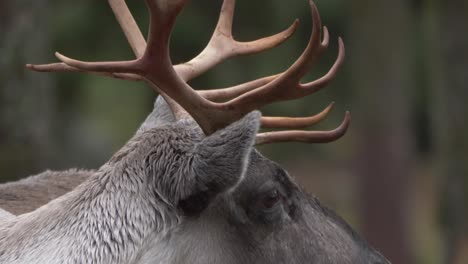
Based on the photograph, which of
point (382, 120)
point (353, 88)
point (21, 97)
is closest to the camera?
point (21, 97)

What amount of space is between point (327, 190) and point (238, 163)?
59.9 ft

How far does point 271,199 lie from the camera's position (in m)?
5.47

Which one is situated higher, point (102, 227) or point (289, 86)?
point (289, 86)

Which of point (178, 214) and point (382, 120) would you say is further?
point (382, 120)

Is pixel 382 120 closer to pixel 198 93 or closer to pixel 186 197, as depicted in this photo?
pixel 198 93

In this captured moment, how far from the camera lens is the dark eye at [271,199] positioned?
545cm

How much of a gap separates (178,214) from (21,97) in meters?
4.96

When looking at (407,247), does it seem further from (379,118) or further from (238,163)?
(238,163)

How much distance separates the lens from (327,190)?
2320 cm

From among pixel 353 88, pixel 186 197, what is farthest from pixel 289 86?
pixel 353 88

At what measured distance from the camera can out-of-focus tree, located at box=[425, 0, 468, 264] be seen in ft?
36.5

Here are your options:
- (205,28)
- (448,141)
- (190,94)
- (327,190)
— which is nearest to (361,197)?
(448,141)

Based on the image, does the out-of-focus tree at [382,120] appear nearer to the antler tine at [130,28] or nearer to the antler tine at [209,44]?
the antler tine at [209,44]

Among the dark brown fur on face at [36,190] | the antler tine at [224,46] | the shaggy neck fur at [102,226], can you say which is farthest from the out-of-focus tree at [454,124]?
the shaggy neck fur at [102,226]
